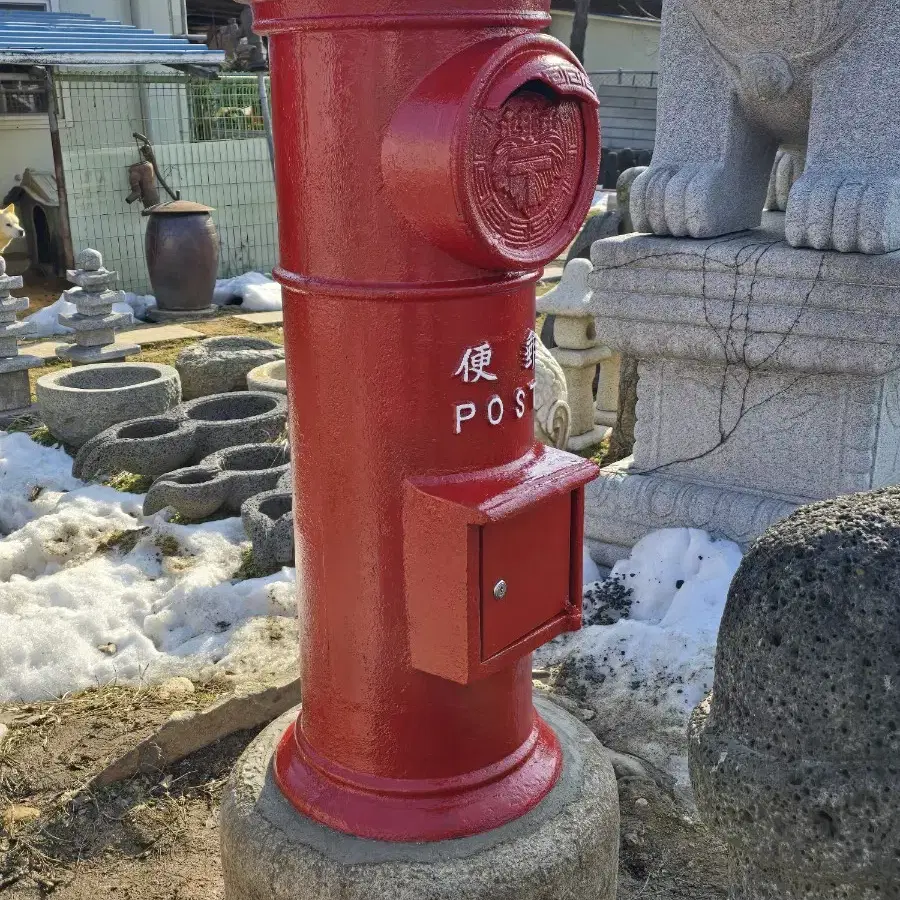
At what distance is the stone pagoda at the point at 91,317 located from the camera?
6824mm

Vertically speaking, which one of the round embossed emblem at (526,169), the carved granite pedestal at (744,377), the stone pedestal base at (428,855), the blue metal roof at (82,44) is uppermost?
the blue metal roof at (82,44)

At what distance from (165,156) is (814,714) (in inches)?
438

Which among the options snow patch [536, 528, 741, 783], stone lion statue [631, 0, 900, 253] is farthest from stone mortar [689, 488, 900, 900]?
stone lion statue [631, 0, 900, 253]

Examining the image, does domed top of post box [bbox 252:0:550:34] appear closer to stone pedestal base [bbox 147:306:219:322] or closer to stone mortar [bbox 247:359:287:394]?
stone mortar [bbox 247:359:287:394]

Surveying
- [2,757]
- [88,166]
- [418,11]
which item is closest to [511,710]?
[418,11]

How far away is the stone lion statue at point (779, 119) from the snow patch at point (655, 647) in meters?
1.03

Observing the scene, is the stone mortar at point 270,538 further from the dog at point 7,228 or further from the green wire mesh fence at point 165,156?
the green wire mesh fence at point 165,156

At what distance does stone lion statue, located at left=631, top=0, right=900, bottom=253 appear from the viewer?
3178 mm

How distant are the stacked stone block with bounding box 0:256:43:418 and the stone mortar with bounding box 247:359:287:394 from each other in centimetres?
138

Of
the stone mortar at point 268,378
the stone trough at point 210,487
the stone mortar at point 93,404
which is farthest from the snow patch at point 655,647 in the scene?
the stone mortar at point 93,404

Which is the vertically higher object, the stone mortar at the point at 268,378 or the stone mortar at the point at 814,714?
the stone mortar at the point at 814,714

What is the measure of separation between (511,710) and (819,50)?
7.57 feet

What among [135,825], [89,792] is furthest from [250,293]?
[135,825]

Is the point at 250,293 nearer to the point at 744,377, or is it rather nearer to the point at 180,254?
the point at 180,254
